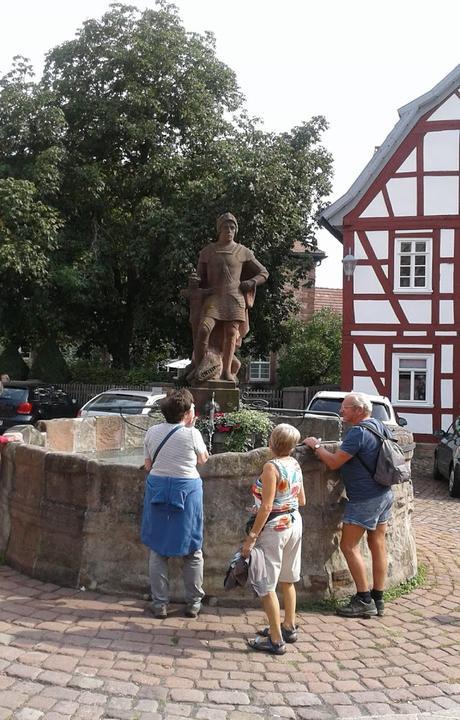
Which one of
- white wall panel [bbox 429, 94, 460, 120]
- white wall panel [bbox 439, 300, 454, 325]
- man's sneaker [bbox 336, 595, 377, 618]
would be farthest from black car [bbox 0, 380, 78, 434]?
white wall panel [bbox 429, 94, 460, 120]

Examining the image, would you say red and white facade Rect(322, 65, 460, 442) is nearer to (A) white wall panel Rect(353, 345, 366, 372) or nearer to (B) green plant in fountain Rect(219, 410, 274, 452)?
(A) white wall panel Rect(353, 345, 366, 372)

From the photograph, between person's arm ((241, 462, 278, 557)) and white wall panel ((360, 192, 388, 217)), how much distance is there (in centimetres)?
1775

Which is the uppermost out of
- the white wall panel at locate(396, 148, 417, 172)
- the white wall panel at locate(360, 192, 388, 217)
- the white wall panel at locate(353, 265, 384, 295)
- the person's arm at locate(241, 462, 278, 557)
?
the white wall panel at locate(396, 148, 417, 172)

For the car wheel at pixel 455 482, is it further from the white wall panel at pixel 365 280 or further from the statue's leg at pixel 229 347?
the white wall panel at pixel 365 280

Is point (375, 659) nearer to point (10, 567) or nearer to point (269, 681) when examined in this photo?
point (269, 681)

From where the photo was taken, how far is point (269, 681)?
4012 millimetres

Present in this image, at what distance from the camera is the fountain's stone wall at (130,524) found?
5305 millimetres

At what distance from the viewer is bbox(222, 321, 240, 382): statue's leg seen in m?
8.48

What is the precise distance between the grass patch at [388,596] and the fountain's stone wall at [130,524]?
0.22ft

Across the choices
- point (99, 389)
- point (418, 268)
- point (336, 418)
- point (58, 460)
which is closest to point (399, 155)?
point (418, 268)

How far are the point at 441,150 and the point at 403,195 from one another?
1.69m

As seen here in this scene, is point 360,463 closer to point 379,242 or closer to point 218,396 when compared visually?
point 218,396

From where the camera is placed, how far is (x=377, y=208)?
2089cm

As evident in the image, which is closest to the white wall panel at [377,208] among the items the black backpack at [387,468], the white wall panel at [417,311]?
the white wall panel at [417,311]
